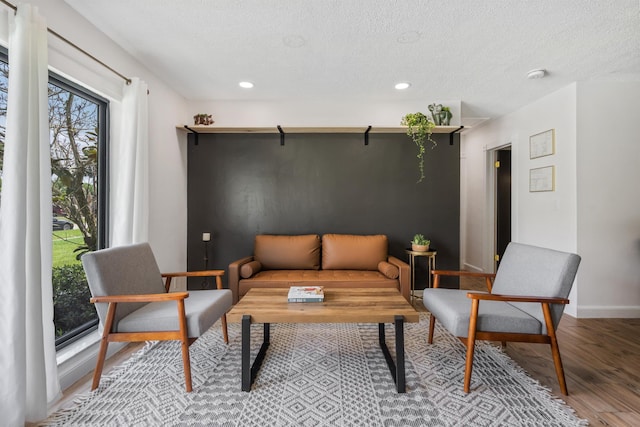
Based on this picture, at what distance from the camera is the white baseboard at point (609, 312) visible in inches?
128

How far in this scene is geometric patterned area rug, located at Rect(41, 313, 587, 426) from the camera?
1.67 metres

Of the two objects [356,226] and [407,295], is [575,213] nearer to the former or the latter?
[407,295]

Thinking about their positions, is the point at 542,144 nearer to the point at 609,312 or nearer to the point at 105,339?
the point at 609,312

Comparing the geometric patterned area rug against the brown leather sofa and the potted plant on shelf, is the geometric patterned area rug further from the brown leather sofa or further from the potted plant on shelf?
the potted plant on shelf

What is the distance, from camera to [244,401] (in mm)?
1823

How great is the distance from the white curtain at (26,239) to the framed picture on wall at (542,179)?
4601 mm

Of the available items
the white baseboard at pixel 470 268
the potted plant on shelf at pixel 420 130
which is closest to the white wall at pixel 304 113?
the potted plant on shelf at pixel 420 130

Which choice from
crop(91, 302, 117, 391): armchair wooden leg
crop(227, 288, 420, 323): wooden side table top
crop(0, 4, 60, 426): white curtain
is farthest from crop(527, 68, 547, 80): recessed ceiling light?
crop(91, 302, 117, 391): armchair wooden leg

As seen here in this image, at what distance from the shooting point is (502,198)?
504 cm

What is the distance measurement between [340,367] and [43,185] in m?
2.17

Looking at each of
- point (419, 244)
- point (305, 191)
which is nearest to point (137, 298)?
point (305, 191)

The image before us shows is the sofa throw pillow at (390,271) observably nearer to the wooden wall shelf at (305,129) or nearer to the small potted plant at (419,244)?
the small potted plant at (419,244)

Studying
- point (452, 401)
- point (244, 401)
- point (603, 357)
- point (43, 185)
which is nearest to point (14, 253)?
point (43, 185)

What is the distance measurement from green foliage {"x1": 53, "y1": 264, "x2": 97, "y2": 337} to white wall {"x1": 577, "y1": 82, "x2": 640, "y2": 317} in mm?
4691
